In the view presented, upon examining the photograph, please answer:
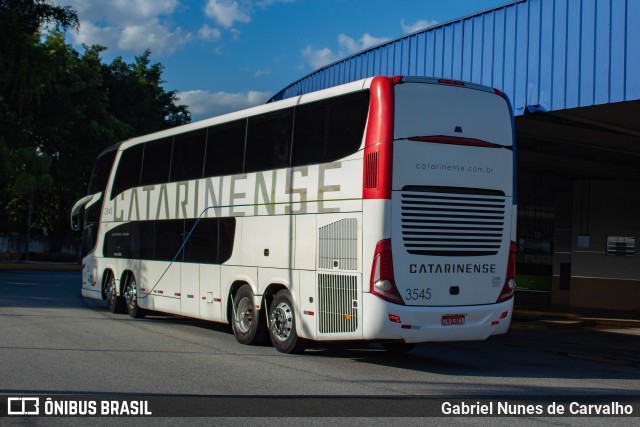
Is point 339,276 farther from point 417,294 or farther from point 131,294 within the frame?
point 131,294

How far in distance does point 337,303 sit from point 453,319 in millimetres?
1589

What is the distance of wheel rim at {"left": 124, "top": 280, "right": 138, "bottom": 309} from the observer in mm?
17969

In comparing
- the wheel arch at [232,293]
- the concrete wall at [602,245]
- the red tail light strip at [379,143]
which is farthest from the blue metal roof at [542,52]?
the concrete wall at [602,245]

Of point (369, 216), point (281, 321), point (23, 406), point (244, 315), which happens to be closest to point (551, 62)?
point (369, 216)

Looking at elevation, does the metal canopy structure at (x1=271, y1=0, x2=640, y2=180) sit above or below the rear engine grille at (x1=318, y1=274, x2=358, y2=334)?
above

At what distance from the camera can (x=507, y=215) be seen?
11.8 meters

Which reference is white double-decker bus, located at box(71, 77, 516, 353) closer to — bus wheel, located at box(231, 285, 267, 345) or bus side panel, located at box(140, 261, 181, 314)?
bus wheel, located at box(231, 285, 267, 345)

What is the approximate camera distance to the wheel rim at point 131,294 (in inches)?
707

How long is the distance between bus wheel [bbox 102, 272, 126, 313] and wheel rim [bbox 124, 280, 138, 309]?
0.33m

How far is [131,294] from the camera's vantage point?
1819cm

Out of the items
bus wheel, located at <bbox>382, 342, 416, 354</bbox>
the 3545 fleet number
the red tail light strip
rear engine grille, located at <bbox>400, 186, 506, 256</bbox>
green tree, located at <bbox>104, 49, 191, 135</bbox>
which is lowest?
bus wheel, located at <bbox>382, 342, 416, 354</bbox>

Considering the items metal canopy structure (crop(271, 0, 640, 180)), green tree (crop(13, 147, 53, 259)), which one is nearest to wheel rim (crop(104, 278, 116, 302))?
metal canopy structure (crop(271, 0, 640, 180))

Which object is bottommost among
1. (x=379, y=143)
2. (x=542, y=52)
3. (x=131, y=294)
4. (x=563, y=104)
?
(x=131, y=294)

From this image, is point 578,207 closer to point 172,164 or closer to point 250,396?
point 172,164
